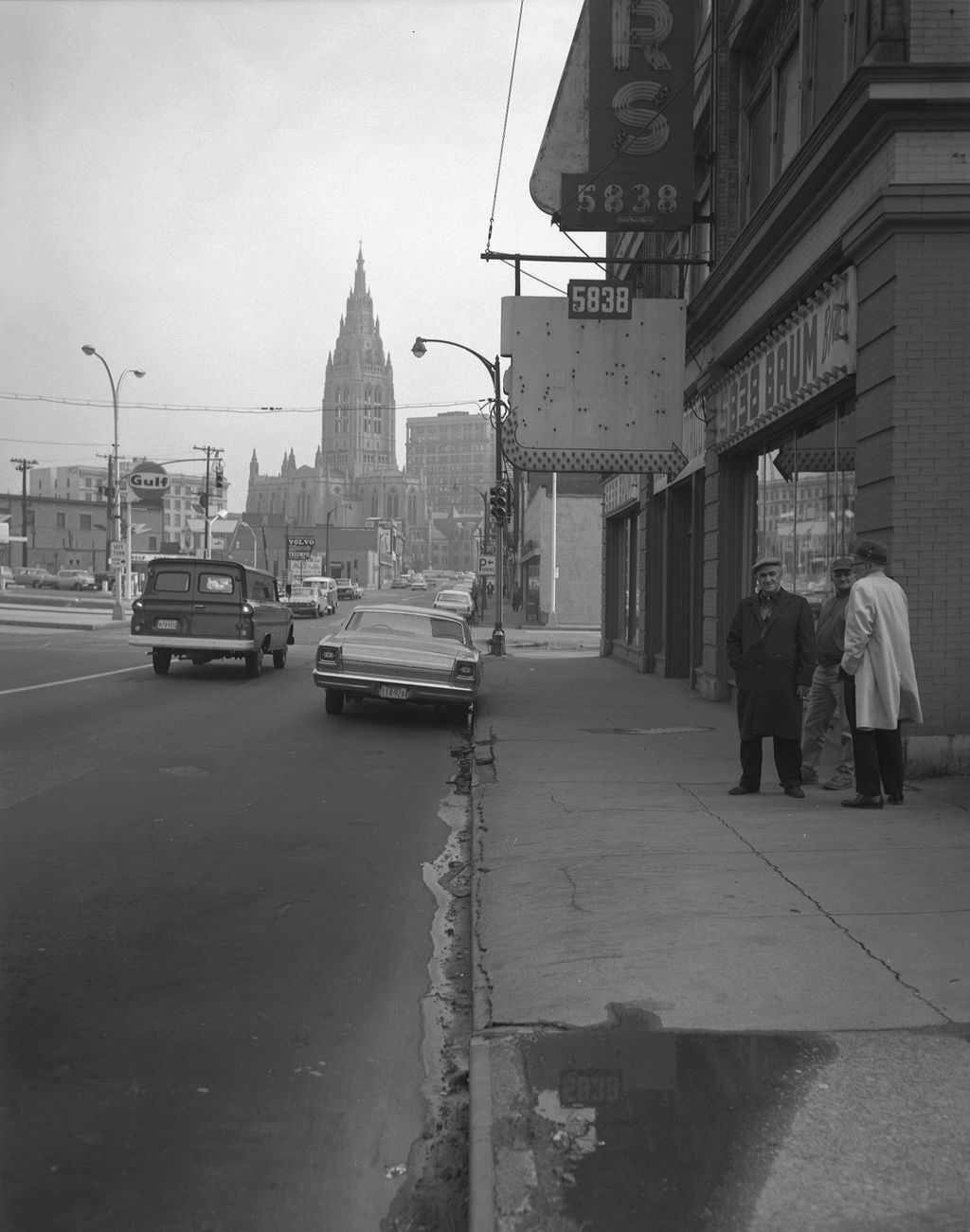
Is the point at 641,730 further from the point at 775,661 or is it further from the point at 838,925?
the point at 838,925

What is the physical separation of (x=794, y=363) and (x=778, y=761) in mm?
5338

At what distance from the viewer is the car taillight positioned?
14883mm

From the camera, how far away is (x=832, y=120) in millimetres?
10922

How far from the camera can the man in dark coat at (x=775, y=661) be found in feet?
29.3

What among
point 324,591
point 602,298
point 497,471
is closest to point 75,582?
point 324,591

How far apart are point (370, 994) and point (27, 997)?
54.5 inches

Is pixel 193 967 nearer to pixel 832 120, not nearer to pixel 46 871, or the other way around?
pixel 46 871

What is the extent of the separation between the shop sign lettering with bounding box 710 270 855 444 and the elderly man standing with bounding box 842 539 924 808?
10.8 feet

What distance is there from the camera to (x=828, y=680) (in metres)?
10.0

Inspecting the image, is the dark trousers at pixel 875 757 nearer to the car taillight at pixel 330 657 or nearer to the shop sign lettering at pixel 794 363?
the shop sign lettering at pixel 794 363

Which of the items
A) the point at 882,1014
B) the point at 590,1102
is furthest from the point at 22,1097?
the point at 882,1014

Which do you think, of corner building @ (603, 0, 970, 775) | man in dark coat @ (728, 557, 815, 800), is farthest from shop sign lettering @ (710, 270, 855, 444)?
man in dark coat @ (728, 557, 815, 800)

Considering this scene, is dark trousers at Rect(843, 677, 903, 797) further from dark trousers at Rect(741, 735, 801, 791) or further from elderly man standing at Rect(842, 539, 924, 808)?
dark trousers at Rect(741, 735, 801, 791)

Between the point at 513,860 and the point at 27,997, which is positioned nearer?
the point at 27,997
